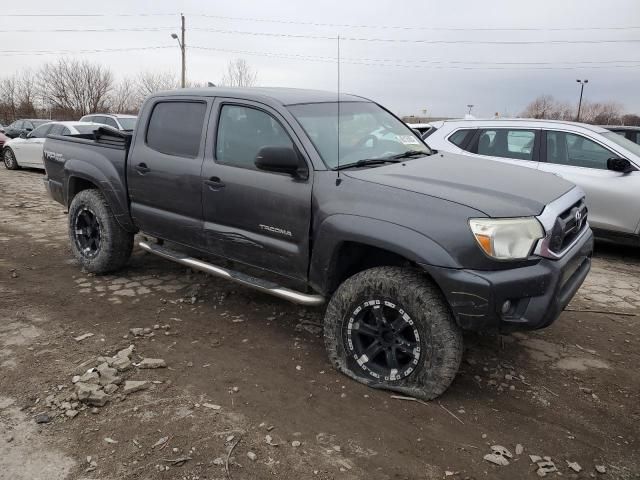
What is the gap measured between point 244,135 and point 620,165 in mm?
4724

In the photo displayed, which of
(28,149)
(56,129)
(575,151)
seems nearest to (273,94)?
(575,151)

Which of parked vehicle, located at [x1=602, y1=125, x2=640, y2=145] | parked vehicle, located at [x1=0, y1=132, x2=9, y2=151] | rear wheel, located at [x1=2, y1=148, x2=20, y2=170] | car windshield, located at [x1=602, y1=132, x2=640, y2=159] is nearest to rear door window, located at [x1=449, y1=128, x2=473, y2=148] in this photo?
car windshield, located at [x1=602, y1=132, x2=640, y2=159]

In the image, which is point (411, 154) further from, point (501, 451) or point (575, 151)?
point (575, 151)

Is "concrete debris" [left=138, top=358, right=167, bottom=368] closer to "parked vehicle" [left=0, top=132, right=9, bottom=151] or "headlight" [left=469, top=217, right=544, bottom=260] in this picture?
"headlight" [left=469, top=217, right=544, bottom=260]

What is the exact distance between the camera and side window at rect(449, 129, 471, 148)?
7.21 m

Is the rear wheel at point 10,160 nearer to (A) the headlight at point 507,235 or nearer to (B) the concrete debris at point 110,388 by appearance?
(B) the concrete debris at point 110,388

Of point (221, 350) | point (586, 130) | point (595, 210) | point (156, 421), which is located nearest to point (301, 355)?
point (221, 350)

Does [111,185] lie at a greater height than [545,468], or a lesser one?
greater

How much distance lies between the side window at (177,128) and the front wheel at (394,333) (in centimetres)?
185

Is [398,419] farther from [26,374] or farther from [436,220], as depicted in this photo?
[26,374]

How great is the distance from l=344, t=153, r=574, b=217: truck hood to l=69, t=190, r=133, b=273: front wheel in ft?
9.29

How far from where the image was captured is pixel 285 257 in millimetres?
3678

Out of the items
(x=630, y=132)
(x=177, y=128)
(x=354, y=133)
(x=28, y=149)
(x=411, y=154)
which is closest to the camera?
(x=354, y=133)

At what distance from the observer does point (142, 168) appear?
4.64 meters
